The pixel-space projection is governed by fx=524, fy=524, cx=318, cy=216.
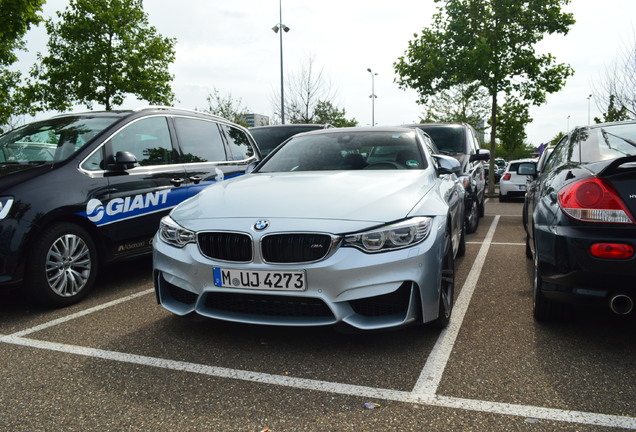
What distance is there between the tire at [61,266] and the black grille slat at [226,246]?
159 centimetres

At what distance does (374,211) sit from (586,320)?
5.92ft

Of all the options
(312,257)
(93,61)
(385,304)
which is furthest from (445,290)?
(93,61)

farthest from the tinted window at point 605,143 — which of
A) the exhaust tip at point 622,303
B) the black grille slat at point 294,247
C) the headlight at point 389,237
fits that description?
the black grille slat at point 294,247

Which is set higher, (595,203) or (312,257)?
(595,203)

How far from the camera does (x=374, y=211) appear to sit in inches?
122

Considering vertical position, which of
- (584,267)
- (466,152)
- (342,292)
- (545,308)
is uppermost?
(466,152)

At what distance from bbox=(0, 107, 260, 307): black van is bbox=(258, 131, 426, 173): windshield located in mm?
1256

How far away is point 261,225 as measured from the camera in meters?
3.04

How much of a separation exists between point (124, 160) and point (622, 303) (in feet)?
12.8

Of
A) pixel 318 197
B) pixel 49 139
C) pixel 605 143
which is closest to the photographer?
pixel 318 197

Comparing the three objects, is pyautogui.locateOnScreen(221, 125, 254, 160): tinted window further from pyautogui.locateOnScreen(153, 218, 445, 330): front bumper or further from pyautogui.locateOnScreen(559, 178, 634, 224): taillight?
pyautogui.locateOnScreen(559, 178, 634, 224): taillight

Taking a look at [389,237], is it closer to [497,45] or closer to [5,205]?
[5,205]

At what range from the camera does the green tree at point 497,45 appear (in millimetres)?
15609

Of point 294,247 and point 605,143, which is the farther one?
point 605,143
